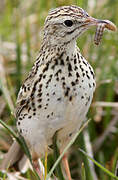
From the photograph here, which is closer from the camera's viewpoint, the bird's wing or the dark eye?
→ the dark eye

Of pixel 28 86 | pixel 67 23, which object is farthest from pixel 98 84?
pixel 67 23

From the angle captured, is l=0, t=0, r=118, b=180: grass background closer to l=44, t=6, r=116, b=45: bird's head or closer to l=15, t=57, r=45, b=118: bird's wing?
l=15, t=57, r=45, b=118: bird's wing

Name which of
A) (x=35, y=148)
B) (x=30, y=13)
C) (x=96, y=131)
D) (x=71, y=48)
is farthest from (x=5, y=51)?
(x=71, y=48)

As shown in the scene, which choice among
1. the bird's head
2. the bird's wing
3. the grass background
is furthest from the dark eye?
the grass background

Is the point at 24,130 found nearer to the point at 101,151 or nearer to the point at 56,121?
the point at 56,121

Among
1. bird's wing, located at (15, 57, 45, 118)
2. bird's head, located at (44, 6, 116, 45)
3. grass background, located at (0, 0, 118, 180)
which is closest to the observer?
bird's head, located at (44, 6, 116, 45)

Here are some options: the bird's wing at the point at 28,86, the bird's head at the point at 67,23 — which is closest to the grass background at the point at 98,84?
the bird's wing at the point at 28,86

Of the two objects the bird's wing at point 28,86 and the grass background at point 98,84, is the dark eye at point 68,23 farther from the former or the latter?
the grass background at point 98,84

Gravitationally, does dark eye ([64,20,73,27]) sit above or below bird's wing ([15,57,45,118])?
above
